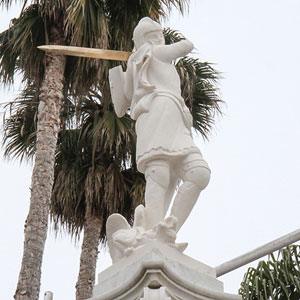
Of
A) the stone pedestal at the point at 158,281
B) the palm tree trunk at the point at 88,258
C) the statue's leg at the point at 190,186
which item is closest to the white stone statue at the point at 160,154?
the statue's leg at the point at 190,186

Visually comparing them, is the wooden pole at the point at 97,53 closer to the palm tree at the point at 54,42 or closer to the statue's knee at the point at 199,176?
the statue's knee at the point at 199,176

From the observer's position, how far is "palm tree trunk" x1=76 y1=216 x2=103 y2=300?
13266 mm

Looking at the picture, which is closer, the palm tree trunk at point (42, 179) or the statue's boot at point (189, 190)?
the statue's boot at point (189, 190)

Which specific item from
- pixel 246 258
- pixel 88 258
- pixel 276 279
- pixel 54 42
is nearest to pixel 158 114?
pixel 246 258

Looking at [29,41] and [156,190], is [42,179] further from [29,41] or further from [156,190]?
[156,190]

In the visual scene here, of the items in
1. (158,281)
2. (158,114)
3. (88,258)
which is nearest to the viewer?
(158,281)

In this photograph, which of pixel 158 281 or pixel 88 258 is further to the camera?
pixel 88 258

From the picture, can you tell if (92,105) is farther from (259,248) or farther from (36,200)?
(259,248)

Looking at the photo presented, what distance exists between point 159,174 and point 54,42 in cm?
682

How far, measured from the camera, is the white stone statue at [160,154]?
226 inches

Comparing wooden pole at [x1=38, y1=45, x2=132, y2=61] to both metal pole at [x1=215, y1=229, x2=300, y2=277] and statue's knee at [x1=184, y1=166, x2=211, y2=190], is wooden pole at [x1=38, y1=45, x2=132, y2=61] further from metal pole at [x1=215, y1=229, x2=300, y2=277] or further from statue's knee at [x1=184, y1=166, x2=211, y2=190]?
metal pole at [x1=215, y1=229, x2=300, y2=277]

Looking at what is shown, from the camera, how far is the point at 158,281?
5.29 m

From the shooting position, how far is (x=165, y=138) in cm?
597

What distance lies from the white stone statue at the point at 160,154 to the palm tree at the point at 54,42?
4.78 metres
